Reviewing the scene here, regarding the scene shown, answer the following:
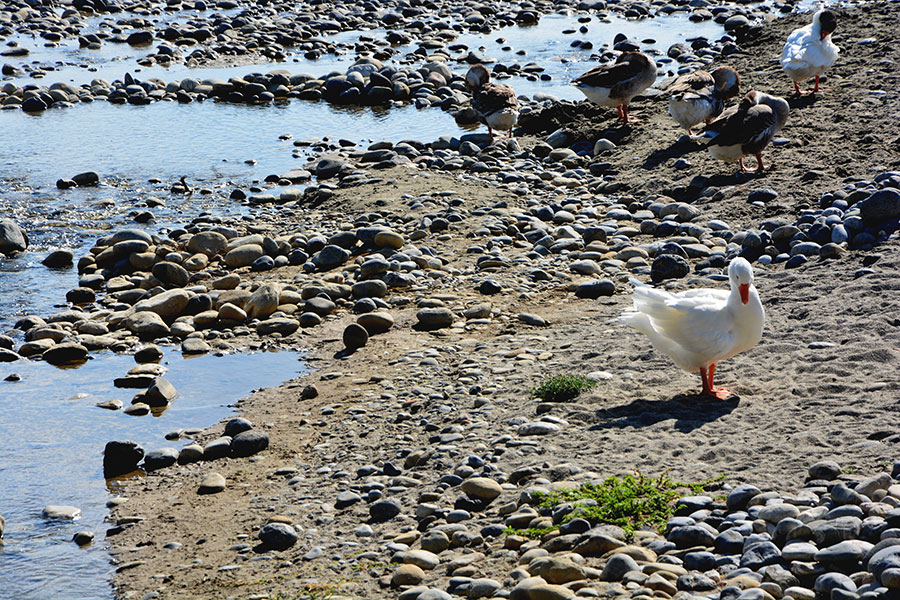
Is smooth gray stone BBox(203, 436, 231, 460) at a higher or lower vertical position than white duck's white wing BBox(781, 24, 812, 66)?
lower

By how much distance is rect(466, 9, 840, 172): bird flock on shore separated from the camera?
1367cm

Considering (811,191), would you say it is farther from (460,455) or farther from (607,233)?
(460,455)

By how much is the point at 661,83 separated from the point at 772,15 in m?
8.19

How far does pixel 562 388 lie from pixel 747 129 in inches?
273

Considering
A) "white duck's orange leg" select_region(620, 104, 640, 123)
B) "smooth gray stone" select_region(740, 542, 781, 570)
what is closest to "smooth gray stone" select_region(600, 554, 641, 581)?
"smooth gray stone" select_region(740, 542, 781, 570)

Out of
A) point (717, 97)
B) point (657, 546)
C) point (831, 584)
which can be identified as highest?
point (717, 97)

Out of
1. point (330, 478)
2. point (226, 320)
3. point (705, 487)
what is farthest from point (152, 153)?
point (705, 487)

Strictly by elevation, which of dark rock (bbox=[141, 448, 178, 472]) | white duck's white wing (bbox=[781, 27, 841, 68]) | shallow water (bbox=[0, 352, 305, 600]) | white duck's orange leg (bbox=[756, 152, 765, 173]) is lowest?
shallow water (bbox=[0, 352, 305, 600])

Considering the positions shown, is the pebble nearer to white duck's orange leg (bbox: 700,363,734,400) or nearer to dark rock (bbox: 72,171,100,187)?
white duck's orange leg (bbox: 700,363,734,400)

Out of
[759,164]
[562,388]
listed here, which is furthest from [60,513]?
[759,164]

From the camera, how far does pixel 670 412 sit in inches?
298

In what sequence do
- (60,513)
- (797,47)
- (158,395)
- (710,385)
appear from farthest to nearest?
(797,47)
(158,395)
(60,513)
(710,385)

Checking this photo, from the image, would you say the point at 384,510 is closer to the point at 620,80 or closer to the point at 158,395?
the point at 158,395

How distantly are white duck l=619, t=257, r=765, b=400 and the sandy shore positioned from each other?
32 cm
